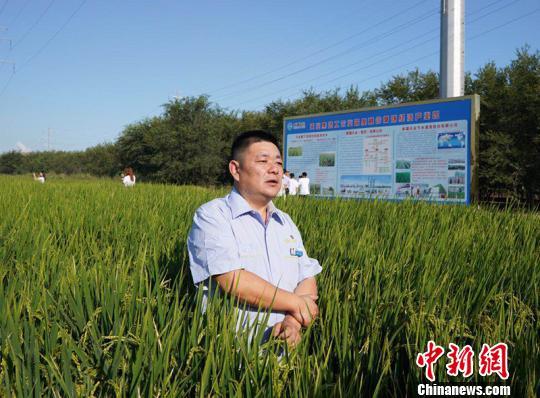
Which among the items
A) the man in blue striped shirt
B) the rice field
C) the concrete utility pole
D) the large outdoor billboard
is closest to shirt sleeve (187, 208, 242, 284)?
the man in blue striped shirt

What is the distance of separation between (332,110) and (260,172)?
2667cm

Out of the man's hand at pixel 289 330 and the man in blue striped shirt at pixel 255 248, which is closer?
the man's hand at pixel 289 330

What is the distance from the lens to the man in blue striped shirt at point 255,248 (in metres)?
1.69

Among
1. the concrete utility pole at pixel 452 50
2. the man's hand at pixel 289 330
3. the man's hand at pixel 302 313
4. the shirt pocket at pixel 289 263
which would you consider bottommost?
the man's hand at pixel 289 330

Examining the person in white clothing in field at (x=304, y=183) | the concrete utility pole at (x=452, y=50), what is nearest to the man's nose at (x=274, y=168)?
the person in white clothing in field at (x=304, y=183)

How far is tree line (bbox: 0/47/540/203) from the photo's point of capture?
617 inches

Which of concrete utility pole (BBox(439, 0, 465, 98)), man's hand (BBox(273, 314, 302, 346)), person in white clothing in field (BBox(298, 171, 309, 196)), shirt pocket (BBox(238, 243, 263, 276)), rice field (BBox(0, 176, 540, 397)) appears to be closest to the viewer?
rice field (BBox(0, 176, 540, 397))

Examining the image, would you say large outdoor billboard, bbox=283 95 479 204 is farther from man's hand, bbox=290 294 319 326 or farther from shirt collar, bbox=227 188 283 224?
man's hand, bbox=290 294 319 326

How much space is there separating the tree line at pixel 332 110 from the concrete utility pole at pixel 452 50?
2287 millimetres

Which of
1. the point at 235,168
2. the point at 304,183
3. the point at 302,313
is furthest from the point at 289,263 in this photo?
the point at 304,183

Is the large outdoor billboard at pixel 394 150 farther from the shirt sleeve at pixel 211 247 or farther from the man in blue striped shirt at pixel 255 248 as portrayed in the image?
the shirt sleeve at pixel 211 247

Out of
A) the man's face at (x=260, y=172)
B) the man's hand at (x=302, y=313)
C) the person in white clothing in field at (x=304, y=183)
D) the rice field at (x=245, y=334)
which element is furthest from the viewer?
the person in white clothing in field at (x=304, y=183)

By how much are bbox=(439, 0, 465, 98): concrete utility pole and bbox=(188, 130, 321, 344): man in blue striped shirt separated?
25.5 feet

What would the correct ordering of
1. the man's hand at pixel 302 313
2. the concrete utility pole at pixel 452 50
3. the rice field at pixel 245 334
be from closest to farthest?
the rice field at pixel 245 334 → the man's hand at pixel 302 313 → the concrete utility pole at pixel 452 50
